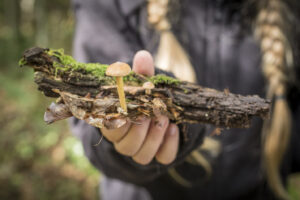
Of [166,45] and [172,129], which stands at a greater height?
[166,45]

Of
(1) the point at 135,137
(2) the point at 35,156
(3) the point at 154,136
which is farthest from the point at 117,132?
(2) the point at 35,156

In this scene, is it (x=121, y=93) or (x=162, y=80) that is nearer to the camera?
(x=121, y=93)

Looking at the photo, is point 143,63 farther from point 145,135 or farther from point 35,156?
point 35,156

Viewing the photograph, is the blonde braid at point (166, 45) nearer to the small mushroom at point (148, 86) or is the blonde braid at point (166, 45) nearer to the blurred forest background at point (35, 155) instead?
the small mushroom at point (148, 86)

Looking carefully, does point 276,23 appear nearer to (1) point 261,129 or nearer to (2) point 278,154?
(1) point 261,129

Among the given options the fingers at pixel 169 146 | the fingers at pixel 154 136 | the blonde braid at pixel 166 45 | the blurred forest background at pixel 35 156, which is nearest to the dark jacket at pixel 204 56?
the blonde braid at pixel 166 45

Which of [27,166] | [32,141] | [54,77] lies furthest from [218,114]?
[32,141]
